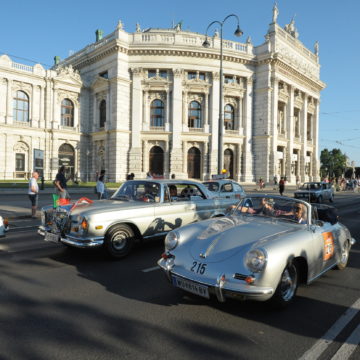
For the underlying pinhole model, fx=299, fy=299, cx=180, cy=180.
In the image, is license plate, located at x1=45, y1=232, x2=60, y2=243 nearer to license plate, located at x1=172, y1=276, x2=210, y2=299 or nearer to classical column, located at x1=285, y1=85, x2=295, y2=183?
license plate, located at x1=172, y1=276, x2=210, y2=299

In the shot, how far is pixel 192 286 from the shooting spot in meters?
3.58

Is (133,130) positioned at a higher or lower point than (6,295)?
higher

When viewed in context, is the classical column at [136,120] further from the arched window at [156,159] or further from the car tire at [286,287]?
the car tire at [286,287]

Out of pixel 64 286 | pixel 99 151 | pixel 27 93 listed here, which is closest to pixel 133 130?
pixel 99 151

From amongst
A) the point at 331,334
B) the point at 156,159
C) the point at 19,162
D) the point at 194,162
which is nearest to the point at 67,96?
the point at 19,162

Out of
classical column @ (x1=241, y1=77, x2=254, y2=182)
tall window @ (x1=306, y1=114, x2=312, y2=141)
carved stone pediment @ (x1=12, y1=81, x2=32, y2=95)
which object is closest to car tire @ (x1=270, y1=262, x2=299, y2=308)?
classical column @ (x1=241, y1=77, x2=254, y2=182)

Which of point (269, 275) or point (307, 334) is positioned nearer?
point (307, 334)

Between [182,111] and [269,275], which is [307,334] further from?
[182,111]

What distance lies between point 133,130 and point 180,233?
104 ft

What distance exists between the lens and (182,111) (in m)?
35.8

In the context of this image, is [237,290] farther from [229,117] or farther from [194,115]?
[229,117]

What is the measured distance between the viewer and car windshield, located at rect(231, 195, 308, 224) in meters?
4.70

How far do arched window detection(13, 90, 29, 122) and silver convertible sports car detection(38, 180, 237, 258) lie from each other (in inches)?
1277

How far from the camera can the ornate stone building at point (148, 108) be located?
34.1 m
